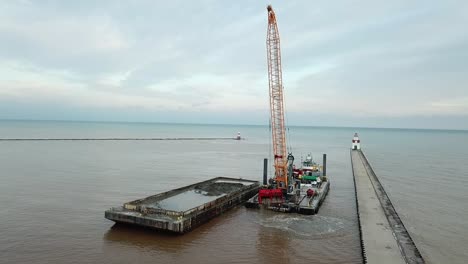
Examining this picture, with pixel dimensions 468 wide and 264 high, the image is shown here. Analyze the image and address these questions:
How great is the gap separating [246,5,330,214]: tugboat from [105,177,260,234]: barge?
2.38 meters

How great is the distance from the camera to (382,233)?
76.9ft

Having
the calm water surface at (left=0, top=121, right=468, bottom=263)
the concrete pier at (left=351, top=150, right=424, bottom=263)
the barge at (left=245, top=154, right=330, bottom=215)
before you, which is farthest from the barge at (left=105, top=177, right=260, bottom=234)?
the concrete pier at (left=351, top=150, right=424, bottom=263)

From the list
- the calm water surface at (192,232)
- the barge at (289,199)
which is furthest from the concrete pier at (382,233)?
the barge at (289,199)

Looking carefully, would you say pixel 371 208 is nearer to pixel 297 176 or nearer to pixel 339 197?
pixel 339 197

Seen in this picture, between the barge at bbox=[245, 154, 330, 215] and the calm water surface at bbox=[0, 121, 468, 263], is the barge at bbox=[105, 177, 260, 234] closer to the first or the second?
the calm water surface at bbox=[0, 121, 468, 263]

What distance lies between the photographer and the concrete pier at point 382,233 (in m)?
19.3

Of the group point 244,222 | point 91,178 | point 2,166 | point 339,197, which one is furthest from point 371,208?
point 2,166

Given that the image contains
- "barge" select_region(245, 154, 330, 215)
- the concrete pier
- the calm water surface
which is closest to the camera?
the concrete pier

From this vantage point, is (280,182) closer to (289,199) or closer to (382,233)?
(289,199)

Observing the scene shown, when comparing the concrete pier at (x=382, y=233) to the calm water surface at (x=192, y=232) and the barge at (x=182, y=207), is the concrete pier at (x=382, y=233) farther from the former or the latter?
the barge at (x=182, y=207)

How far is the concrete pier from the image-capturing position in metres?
19.3

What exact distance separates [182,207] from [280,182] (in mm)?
12771

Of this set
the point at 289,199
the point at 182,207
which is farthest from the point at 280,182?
the point at 182,207

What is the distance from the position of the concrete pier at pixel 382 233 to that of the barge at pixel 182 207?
11.4 meters
